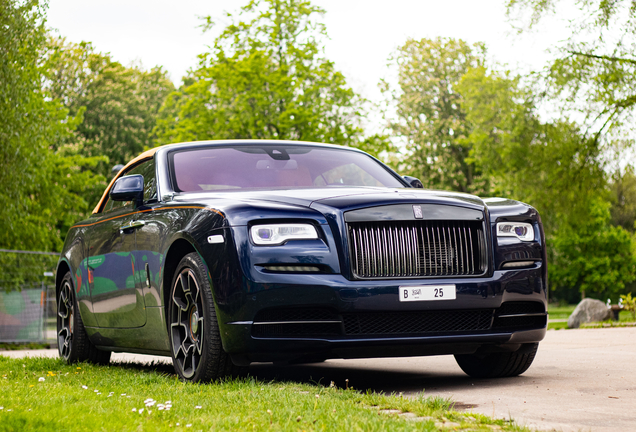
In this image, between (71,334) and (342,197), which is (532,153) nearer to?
(71,334)

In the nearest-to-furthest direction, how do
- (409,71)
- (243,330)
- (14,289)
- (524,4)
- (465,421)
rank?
A: (465,421) < (243,330) < (14,289) < (524,4) < (409,71)

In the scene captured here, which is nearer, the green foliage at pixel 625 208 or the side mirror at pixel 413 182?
the side mirror at pixel 413 182

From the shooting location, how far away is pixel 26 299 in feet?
49.9

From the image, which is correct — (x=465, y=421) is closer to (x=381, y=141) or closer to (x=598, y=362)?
(x=598, y=362)

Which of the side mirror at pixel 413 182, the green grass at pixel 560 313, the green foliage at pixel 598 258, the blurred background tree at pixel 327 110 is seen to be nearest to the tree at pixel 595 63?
the blurred background tree at pixel 327 110

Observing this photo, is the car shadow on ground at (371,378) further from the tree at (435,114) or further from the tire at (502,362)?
the tree at (435,114)

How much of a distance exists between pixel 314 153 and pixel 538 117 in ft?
61.7

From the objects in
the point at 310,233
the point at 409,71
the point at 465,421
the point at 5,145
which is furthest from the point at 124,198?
the point at 409,71

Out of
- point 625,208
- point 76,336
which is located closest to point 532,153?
point 76,336

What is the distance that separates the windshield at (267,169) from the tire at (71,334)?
2228mm

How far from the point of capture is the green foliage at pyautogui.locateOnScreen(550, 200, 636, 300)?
157 ft

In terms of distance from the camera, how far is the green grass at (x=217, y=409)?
353cm

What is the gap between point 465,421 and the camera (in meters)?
3.63

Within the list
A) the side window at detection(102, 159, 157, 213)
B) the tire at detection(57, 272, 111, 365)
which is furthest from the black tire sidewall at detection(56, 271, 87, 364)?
the side window at detection(102, 159, 157, 213)
